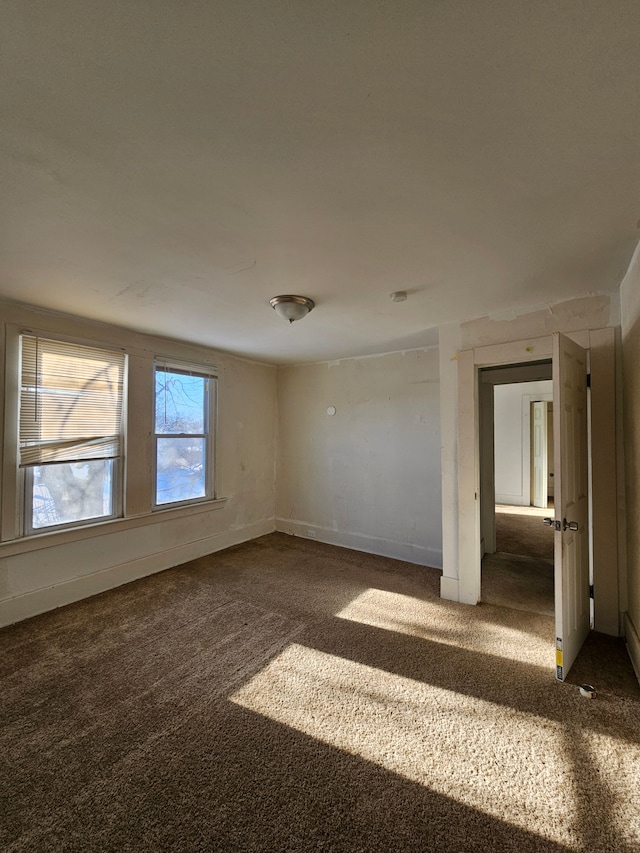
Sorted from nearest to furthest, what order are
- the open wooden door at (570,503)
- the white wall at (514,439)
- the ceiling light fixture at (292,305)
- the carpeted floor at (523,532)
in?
the open wooden door at (570,503) < the ceiling light fixture at (292,305) < the carpeted floor at (523,532) < the white wall at (514,439)

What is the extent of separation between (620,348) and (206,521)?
428cm

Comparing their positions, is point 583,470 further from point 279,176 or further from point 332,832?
point 279,176

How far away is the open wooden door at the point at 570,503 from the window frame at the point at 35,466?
3608 millimetres

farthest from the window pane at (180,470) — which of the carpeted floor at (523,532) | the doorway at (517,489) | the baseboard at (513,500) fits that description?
the baseboard at (513,500)

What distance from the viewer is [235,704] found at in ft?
6.23

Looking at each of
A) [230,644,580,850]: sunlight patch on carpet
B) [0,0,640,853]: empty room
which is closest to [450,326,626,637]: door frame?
[0,0,640,853]: empty room

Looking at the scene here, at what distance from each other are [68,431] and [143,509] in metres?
1.05

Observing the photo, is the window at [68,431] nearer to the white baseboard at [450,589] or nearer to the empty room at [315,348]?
the empty room at [315,348]

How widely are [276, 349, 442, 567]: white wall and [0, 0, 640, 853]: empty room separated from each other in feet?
0.20

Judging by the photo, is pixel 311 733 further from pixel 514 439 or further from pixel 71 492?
pixel 514 439

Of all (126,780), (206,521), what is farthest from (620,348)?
(206,521)

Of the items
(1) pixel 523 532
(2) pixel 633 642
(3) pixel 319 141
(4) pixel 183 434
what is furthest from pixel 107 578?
(1) pixel 523 532

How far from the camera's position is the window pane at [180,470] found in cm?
393

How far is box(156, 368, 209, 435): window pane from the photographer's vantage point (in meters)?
3.92
